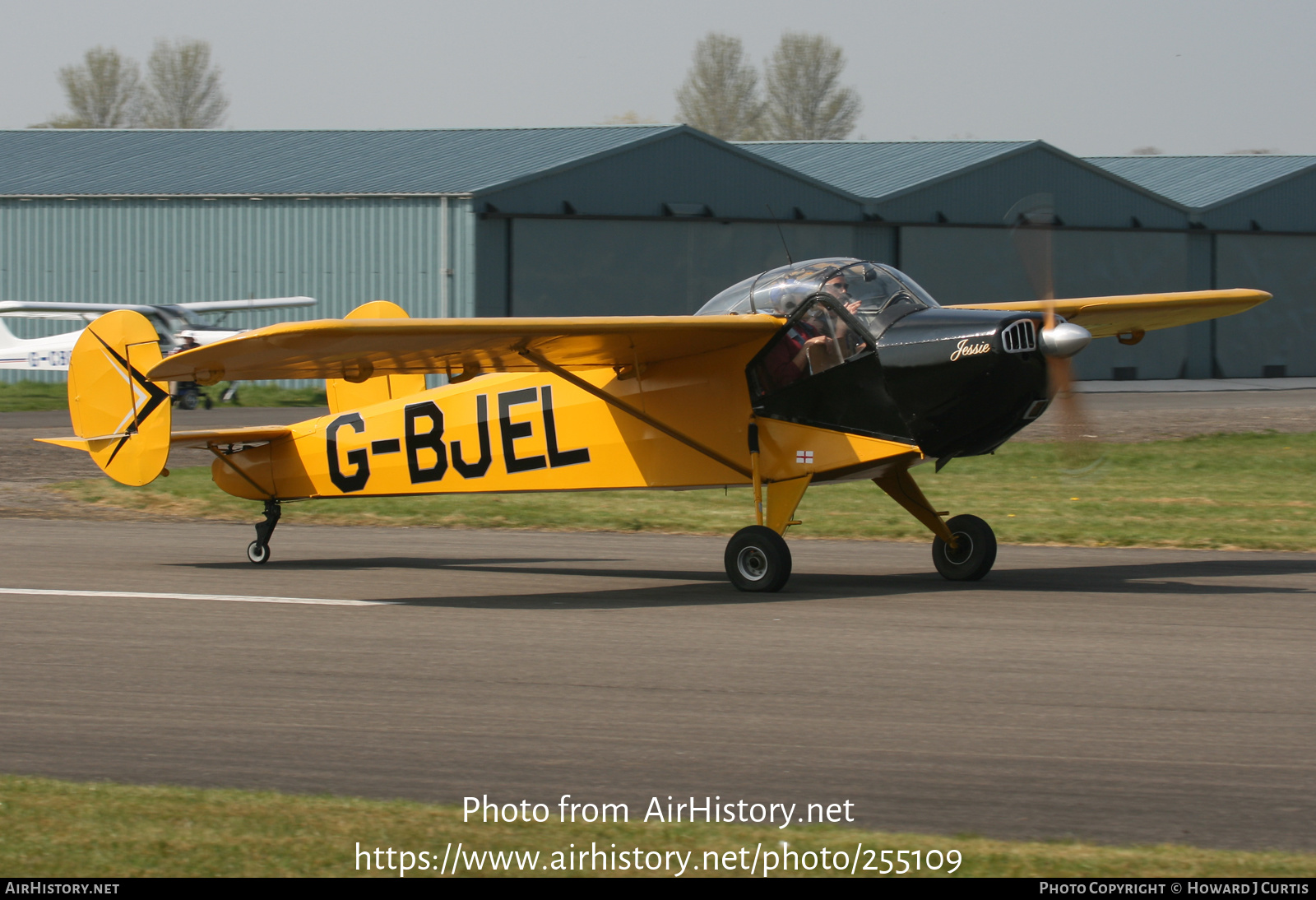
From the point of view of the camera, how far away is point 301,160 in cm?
4475

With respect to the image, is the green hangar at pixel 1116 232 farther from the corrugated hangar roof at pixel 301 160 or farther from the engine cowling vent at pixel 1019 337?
the engine cowling vent at pixel 1019 337

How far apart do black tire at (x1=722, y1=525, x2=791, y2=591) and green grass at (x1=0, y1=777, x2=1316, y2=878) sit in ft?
19.7

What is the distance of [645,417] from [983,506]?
277 inches

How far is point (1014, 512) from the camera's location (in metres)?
17.3

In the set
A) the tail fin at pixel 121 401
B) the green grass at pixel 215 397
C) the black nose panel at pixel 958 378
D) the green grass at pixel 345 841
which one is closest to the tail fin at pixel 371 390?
the tail fin at pixel 121 401

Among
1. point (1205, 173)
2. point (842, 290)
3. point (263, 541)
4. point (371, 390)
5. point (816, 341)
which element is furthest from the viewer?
point (1205, 173)

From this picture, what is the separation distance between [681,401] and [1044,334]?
310 cm

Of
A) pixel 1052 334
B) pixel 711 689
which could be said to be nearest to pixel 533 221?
pixel 1052 334

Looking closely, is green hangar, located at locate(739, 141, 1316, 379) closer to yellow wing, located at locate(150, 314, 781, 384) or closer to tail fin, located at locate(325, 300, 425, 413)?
tail fin, located at locate(325, 300, 425, 413)

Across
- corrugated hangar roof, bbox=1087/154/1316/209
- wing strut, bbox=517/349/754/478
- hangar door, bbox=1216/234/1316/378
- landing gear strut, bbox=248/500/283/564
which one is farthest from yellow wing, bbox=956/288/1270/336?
corrugated hangar roof, bbox=1087/154/1316/209

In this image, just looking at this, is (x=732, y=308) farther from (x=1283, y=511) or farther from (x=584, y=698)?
(x=1283, y=511)

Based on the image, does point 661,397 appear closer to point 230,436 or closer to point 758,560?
point 758,560

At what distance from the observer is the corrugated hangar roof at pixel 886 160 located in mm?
50250
